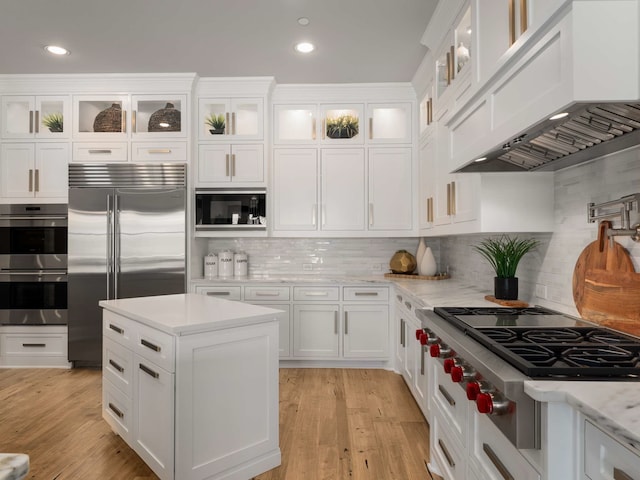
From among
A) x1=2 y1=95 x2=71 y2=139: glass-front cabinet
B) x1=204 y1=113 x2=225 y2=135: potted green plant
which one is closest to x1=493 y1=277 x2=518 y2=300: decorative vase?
x1=204 y1=113 x2=225 y2=135: potted green plant

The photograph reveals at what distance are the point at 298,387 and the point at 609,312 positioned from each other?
2.45 metres

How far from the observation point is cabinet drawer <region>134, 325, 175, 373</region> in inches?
72.7

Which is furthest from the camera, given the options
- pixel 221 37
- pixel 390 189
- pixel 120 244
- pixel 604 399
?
pixel 390 189

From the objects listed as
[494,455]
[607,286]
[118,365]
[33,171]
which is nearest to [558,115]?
[607,286]

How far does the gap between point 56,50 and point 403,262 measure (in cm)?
367

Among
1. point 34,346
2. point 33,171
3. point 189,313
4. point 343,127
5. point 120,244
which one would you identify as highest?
point 343,127

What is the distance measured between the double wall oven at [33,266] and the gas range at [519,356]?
3664 millimetres

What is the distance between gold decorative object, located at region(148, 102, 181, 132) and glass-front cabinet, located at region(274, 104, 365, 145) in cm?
99

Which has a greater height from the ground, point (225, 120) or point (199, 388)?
point (225, 120)

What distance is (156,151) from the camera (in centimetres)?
399

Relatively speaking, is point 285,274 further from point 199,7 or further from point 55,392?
point 199,7

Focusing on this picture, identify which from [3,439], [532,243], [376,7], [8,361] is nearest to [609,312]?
[532,243]

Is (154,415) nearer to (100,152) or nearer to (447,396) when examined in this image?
(447,396)

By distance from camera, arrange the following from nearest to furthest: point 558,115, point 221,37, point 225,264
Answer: point 558,115 < point 221,37 < point 225,264
